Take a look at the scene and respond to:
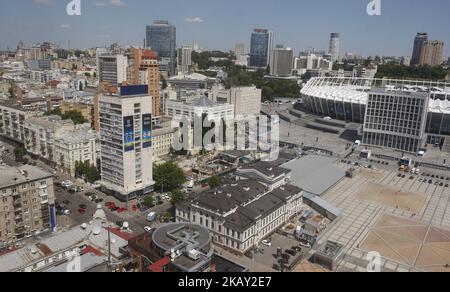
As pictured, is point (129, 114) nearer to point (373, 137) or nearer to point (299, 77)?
point (373, 137)

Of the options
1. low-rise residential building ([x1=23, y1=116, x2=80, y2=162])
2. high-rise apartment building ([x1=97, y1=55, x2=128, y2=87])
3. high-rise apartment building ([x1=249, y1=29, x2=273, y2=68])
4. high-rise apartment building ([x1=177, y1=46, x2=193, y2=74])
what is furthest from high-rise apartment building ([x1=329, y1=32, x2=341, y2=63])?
low-rise residential building ([x1=23, y1=116, x2=80, y2=162])

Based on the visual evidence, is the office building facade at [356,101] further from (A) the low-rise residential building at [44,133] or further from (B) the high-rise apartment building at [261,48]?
(B) the high-rise apartment building at [261,48]

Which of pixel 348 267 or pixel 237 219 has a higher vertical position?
pixel 237 219

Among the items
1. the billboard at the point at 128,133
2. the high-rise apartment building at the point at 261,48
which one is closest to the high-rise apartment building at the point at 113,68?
the billboard at the point at 128,133

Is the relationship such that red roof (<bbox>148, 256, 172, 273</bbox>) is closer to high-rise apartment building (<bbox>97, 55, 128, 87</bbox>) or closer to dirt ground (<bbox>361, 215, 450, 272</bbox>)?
dirt ground (<bbox>361, 215, 450, 272</bbox>)

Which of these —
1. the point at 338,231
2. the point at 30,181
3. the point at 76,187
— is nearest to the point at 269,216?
the point at 338,231

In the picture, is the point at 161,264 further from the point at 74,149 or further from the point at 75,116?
the point at 75,116
